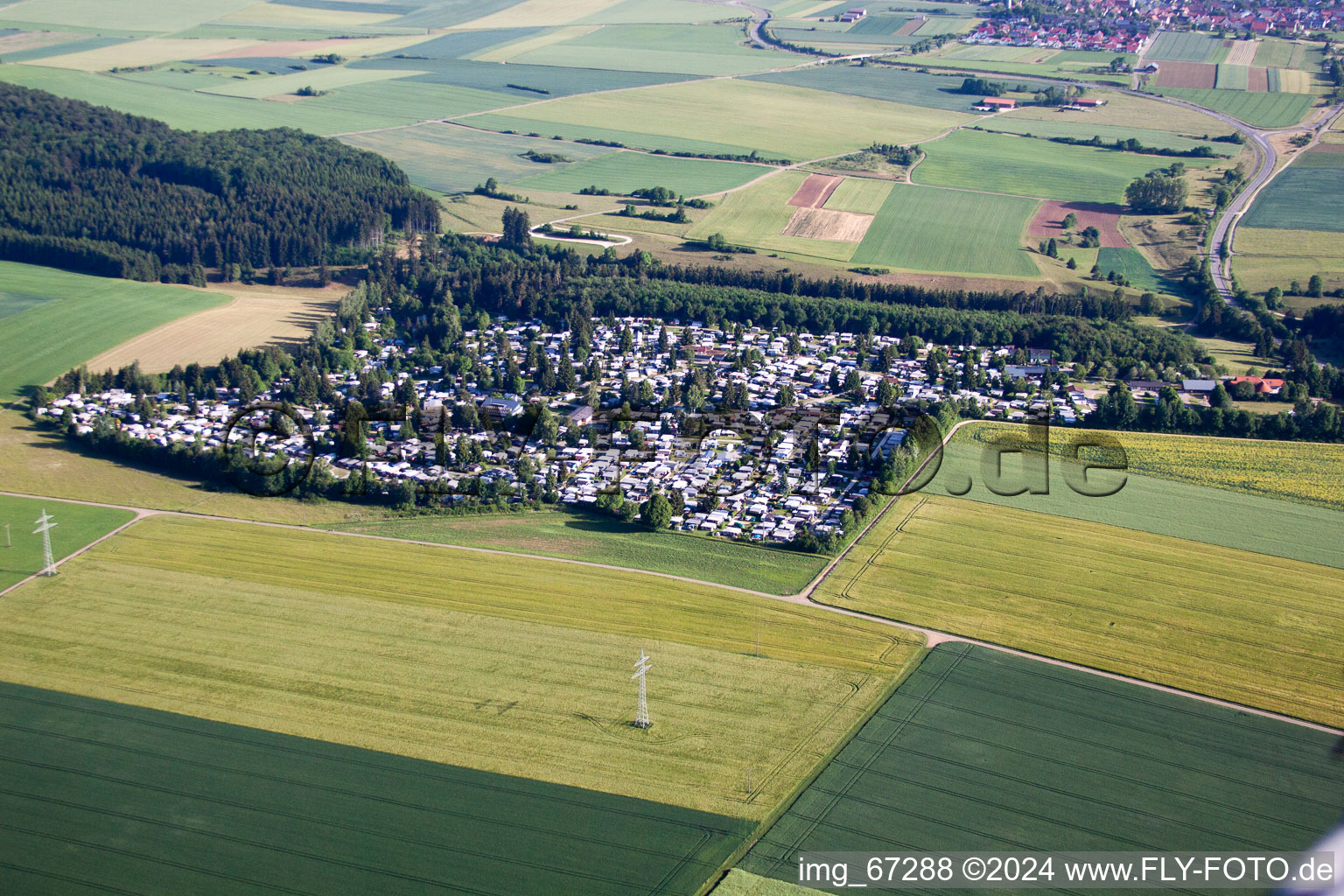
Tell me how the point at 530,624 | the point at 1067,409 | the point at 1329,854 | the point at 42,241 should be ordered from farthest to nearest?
1. the point at 42,241
2. the point at 1067,409
3. the point at 530,624
4. the point at 1329,854

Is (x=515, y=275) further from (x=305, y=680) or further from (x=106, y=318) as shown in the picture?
(x=305, y=680)

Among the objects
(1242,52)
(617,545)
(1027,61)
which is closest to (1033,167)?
(1027,61)

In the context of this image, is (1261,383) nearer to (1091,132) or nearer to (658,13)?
(1091,132)

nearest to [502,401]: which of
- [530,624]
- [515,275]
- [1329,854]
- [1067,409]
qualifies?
[515,275]

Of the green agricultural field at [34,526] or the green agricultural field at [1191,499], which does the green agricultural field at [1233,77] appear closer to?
the green agricultural field at [1191,499]

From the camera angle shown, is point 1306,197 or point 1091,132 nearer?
point 1306,197

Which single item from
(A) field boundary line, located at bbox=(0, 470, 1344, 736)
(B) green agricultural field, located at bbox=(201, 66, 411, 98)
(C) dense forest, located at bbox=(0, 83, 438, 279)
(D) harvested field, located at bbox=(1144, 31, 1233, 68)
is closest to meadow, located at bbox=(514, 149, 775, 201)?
(C) dense forest, located at bbox=(0, 83, 438, 279)

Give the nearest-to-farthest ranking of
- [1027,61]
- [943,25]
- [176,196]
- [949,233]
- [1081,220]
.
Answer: [176,196] < [949,233] < [1081,220] < [1027,61] < [943,25]
